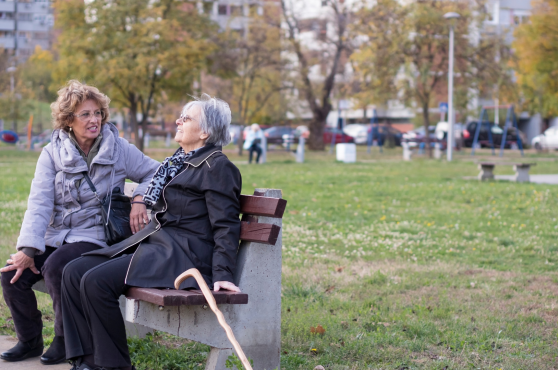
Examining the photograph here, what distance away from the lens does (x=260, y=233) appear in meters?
3.48

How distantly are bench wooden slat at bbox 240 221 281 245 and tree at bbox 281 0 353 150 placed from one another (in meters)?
33.0

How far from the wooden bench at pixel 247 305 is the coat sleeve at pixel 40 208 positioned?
70 centimetres

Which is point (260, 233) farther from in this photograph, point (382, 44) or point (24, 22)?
point (24, 22)

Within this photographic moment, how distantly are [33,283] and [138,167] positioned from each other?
0.92 m

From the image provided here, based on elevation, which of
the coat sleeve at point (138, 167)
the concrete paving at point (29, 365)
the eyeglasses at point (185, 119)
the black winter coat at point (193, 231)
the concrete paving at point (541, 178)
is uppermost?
the eyeglasses at point (185, 119)

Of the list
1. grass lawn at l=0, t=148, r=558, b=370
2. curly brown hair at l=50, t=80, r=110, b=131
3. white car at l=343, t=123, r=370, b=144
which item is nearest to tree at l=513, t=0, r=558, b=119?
grass lawn at l=0, t=148, r=558, b=370

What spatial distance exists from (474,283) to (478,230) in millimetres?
3087

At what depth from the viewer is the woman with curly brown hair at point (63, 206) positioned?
3.91 meters

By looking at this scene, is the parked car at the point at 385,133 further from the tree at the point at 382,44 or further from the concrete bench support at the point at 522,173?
the concrete bench support at the point at 522,173

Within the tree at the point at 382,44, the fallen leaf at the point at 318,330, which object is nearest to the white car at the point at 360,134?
the tree at the point at 382,44

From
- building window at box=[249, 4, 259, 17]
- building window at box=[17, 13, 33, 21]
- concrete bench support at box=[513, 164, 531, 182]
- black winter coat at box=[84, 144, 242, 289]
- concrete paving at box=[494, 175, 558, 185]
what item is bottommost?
concrete paving at box=[494, 175, 558, 185]

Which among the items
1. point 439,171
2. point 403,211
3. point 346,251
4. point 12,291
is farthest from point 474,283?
point 439,171

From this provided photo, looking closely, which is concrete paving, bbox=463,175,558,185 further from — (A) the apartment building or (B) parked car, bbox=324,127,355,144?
(A) the apartment building

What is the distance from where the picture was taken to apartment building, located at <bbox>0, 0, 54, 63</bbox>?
300ft
